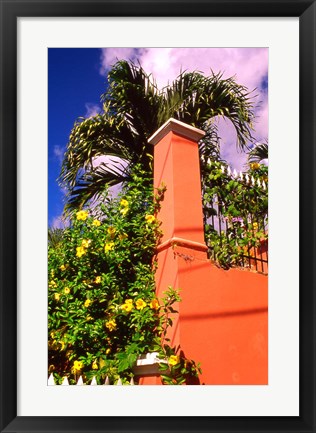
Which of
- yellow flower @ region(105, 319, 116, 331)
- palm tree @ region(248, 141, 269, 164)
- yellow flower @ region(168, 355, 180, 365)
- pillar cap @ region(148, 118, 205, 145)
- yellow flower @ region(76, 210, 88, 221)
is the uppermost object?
pillar cap @ region(148, 118, 205, 145)

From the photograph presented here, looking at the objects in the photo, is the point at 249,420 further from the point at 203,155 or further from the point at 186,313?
the point at 203,155

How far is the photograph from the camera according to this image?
293 centimetres

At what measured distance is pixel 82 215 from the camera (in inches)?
141

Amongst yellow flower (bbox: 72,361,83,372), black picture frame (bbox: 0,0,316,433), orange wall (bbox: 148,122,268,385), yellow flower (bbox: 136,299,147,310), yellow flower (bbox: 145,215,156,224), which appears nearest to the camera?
black picture frame (bbox: 0,0,316,433)

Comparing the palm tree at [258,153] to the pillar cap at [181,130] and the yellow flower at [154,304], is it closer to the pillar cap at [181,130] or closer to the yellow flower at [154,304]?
the pillar cap at [181,130]

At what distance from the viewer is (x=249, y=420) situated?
2635 millimetres

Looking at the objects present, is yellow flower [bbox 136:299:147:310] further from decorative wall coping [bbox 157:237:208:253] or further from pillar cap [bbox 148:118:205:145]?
pillar cap [bbox 148:118:205:145]

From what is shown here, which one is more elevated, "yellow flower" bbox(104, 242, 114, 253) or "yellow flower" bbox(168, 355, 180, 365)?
"yellow flower" bbox(104, 242, 114, 253)

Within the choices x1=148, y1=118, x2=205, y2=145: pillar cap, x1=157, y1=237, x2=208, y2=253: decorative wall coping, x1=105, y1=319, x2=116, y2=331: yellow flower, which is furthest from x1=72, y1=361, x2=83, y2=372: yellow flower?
x1=148, y1=118, x2=205, y2=145: pillar cap

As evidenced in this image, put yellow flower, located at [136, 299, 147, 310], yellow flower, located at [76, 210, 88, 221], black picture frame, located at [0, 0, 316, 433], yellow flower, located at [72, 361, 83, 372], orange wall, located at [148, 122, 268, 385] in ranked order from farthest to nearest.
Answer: yellow flower, located at [76, 210, 88, 221] → yellow flower, located at [136, 299, 147, 310] → yellow flower, located at [72, 361, 83, 372] → orange wall, located at [148, 122, 268, 385] → black picture frame, located at [0, 0, 316, 433]

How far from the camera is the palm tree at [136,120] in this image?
338 cm

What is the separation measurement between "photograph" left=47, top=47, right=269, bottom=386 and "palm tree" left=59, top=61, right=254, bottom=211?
0.5 inches
